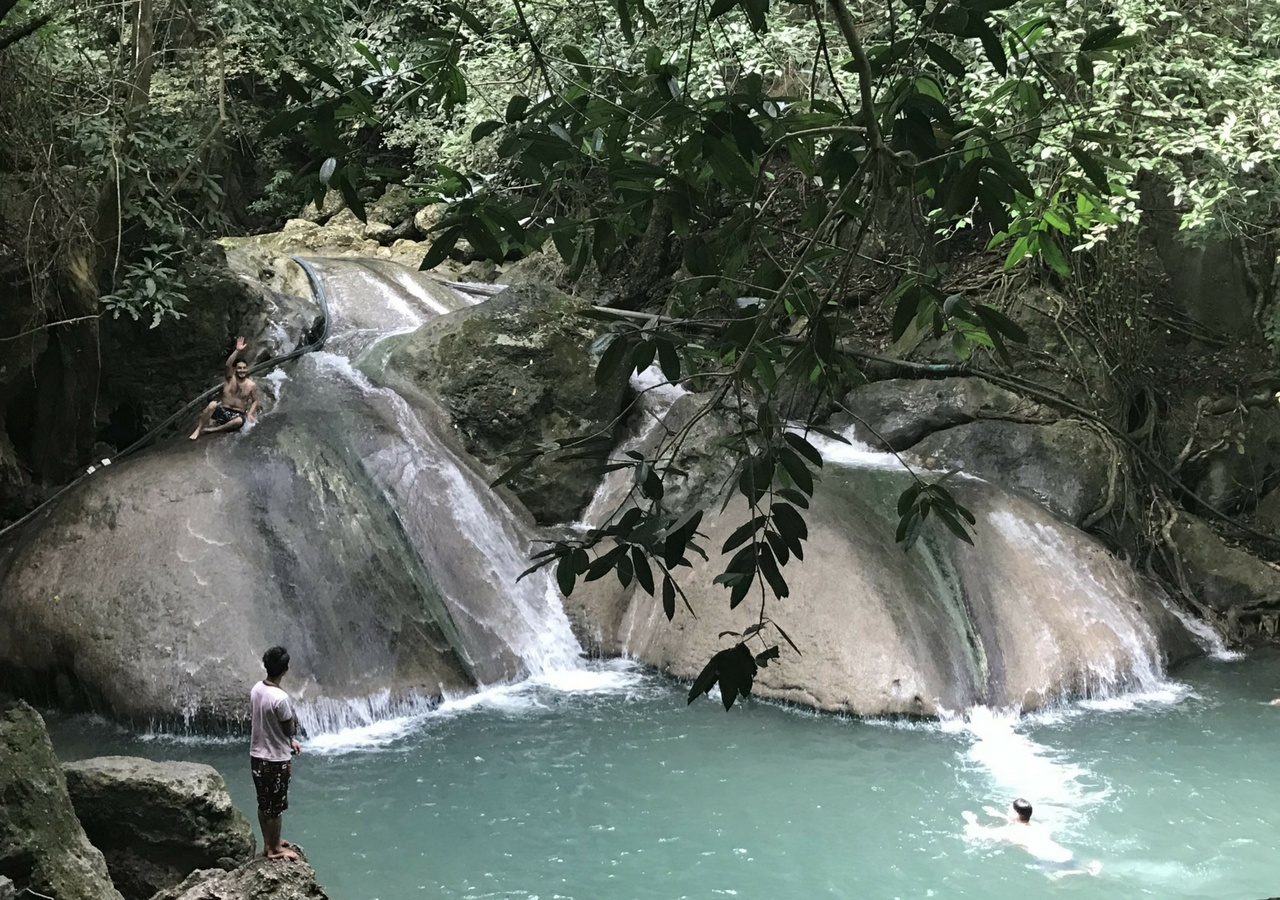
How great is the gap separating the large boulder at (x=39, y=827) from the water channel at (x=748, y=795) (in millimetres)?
1632

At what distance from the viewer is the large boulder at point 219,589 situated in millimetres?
6832

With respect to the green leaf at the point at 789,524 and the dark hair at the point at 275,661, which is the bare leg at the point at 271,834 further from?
the green leaf at the point at 789,524

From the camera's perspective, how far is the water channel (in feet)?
17.6

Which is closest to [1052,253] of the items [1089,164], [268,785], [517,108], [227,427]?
[1089,164]

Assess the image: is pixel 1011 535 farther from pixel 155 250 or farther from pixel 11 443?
pixel 11 443

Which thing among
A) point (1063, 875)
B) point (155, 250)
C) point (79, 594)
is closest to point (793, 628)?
point (1063, 875)

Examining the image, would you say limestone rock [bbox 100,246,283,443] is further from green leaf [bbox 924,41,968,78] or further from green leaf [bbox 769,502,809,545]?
green leaf [bbox 924,41,968,78]

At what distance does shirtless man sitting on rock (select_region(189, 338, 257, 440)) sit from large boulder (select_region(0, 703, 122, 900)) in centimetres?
482

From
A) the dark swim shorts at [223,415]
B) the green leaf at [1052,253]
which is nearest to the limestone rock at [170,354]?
the dark swim shorts at [223,415]

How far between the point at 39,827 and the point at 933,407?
27.5ft

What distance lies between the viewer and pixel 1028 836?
18.9 feet

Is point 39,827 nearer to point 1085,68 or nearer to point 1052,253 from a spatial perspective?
point 1052,253

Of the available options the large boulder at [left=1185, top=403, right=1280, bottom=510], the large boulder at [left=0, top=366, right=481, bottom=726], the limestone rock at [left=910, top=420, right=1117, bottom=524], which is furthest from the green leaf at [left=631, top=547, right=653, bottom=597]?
the large boulder at [left=1185, top=403, right=1280, bottom=510]

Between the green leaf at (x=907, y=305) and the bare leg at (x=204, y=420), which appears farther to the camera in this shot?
the bare leg at (x=204, y=420)
